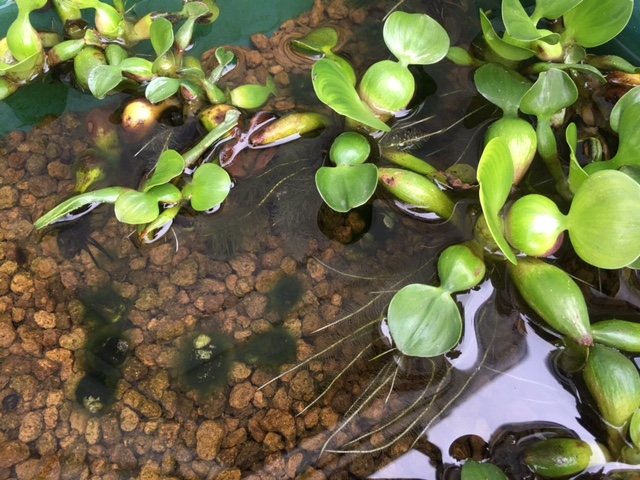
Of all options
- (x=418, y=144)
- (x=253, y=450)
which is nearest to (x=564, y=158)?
(x=418, y=144)

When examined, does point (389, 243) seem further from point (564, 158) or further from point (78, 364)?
point (78, 364)

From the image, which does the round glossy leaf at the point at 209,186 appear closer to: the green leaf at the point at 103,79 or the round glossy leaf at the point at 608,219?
the green leaf at the point at 103,79

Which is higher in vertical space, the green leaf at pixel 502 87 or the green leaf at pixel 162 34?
the green leaf at pixel 162 34

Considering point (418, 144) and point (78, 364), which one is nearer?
point (78, 364)

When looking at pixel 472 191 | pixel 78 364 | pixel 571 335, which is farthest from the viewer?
pixel 472 191

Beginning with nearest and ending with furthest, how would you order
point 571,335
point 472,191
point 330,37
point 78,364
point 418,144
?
1. point 571,335
2. point 78,364
3. point 472,191
4. point 418,144
5. point 330,37

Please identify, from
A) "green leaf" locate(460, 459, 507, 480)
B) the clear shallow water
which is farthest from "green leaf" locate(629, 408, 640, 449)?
"green leaf" locate(460, 459, 507, 480)


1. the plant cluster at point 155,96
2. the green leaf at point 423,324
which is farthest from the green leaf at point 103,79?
the green leaf at point 423,324
